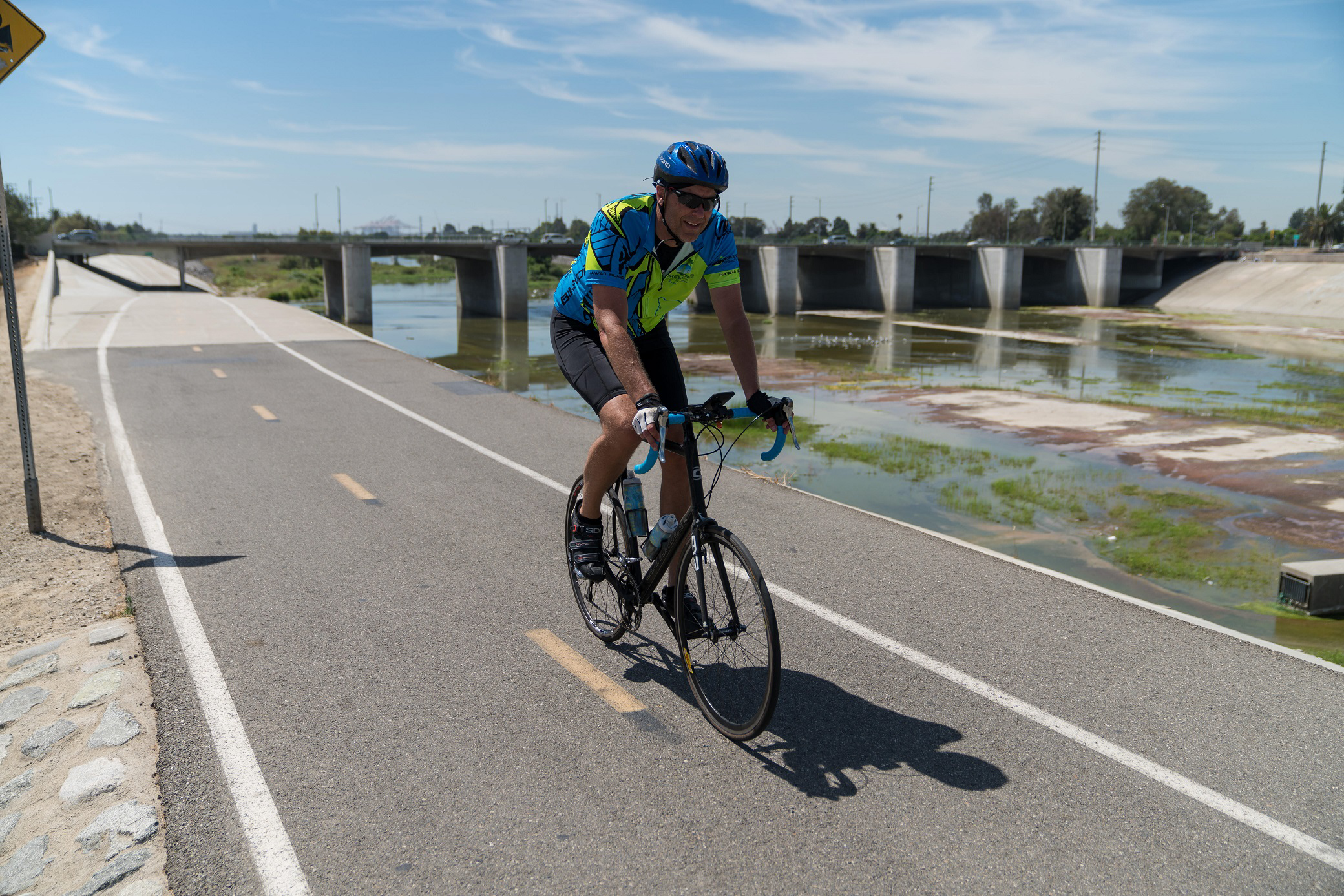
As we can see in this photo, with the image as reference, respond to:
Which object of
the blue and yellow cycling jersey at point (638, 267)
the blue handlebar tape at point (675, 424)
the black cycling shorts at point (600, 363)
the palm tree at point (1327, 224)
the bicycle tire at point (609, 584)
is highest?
the palm tree at point (1327, 224)

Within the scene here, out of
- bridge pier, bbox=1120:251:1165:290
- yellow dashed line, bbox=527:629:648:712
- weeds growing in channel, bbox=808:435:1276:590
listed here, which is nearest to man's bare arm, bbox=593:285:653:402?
yellow dashed line, bbox=527:629:648:712

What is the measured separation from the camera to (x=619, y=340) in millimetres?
3773

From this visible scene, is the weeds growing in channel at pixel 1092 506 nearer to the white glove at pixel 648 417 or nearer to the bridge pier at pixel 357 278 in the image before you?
the white glove at pixel 648 417

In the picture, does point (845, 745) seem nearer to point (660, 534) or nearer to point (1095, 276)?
point (660, 534)

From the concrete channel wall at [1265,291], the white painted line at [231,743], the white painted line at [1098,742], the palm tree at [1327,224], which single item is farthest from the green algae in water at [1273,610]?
the palm tree at [1327,224]

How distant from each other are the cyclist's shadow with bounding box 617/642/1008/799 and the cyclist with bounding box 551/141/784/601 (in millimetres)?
1029

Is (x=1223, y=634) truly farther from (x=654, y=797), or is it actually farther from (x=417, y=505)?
(x=417, y=505)

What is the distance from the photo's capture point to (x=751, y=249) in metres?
72.1

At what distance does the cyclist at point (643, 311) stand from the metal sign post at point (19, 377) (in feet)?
14.1

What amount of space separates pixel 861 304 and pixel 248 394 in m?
66.1

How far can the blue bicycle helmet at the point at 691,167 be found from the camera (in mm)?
3799

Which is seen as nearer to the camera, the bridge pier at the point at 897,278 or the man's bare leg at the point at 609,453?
the man's bare leg at the point at 609,453

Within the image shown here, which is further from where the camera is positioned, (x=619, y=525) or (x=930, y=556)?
(x=930, y=556)

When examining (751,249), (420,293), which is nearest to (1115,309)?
(751,249)
